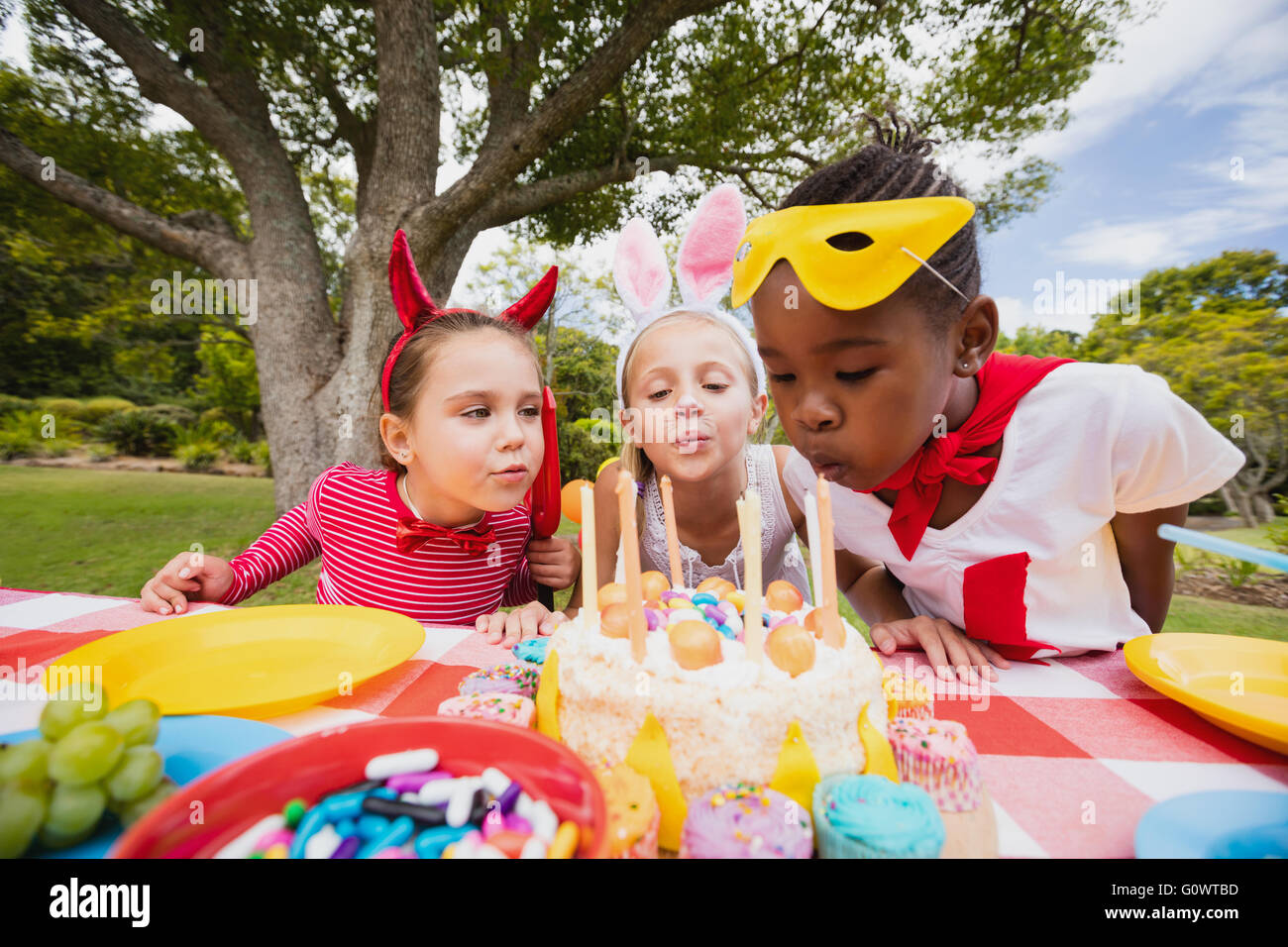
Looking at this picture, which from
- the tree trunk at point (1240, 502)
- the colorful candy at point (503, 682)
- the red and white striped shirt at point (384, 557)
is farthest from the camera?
the tree trunk at point (1240, 502)

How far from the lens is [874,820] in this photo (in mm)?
620

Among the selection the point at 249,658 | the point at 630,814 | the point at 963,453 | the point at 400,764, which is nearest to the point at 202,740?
the point at 400,764

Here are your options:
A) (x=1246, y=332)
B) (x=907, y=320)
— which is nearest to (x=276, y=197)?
(x=907, y=320)

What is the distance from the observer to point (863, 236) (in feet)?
3.57

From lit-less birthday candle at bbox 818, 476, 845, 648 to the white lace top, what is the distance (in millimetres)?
952

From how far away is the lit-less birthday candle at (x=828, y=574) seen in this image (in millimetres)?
750

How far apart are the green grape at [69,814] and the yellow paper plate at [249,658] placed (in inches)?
10.0

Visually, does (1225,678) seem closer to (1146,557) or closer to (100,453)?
(1146,557)

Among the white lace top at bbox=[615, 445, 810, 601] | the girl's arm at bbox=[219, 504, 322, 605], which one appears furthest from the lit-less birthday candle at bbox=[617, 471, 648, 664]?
the girl's arm at bbox=[219, 504, 322, 605]

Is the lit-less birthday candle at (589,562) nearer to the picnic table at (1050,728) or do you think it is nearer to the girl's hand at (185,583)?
the picnic table at (1050,728)

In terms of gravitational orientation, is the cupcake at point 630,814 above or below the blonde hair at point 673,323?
below

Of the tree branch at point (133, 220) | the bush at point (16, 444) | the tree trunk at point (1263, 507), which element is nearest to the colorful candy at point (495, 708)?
the tree branch at point (133, 220)

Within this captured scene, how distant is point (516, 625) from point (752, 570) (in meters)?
0.77
